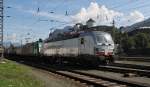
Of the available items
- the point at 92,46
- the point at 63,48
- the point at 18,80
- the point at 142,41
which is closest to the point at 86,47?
the point at 92,46

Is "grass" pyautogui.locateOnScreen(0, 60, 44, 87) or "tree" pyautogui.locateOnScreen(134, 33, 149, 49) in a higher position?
"tree" pyautogui.locateOnScreen(134, 33, 149, 49)

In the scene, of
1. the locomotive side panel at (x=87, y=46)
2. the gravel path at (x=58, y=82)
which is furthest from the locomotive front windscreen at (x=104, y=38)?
the gravel path at (x=58, y=82)

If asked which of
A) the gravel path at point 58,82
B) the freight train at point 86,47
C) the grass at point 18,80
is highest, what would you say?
the freight train at point 86,47

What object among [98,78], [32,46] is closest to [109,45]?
[98,78]

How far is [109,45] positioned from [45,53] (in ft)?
66.0

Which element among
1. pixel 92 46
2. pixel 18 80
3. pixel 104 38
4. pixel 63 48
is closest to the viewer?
pixel 18 80

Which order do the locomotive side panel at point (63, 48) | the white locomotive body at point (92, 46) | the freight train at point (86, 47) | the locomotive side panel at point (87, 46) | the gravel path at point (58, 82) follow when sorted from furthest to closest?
the locomotive side panel at point (63, 48) → the locomotive side panel at point (87, 46) → the freight train at point (86, 47) → the white locomotive body at point (92, 46) → the gravel path at point (58, 82)

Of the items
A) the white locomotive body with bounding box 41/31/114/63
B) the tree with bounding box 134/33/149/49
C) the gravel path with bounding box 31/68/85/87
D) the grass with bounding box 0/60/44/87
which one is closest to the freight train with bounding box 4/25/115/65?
the white locomotive body with bounding box 41/31/114/63

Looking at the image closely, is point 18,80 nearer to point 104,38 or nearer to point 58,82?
point 58,82

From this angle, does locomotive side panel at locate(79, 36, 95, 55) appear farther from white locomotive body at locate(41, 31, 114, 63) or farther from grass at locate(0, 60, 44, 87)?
grass at locate(0, 60, 44, 87)

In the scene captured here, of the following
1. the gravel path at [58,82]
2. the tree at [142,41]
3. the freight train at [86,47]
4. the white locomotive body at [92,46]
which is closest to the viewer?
the gravel path at [58,82]

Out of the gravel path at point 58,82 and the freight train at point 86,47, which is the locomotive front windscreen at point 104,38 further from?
the gravel path at point 58,82

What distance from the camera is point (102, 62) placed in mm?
28250

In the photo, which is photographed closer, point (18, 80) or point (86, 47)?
A: point (18, 80)
